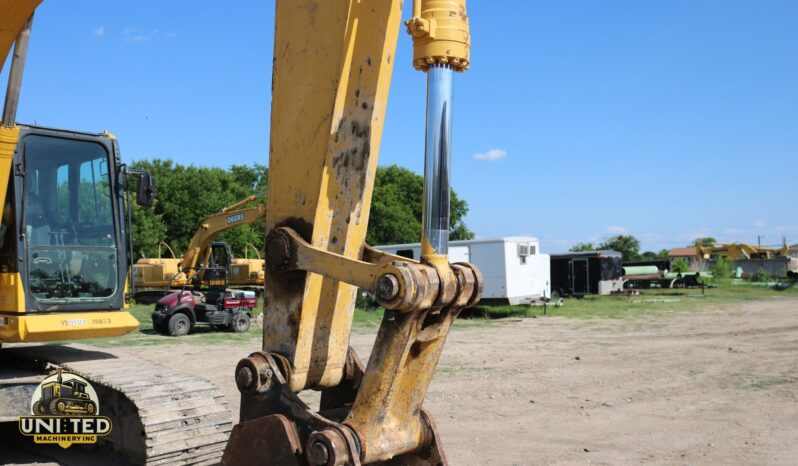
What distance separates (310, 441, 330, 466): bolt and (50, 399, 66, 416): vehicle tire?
369cm

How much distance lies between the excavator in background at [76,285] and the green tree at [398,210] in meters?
45.2

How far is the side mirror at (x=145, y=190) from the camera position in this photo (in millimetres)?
6430

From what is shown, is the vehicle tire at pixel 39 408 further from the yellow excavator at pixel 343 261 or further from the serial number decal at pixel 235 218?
the serial number decal at pixel 235 218

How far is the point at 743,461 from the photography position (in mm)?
6684

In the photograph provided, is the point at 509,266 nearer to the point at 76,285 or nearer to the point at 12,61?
the point at 76,285

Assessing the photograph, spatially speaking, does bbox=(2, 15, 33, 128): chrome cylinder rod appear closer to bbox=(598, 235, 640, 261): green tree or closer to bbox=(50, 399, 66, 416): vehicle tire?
bbox=(50, 399, 66, 416): vehicle tire

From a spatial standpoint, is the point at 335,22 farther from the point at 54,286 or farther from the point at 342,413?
the point at 54,286

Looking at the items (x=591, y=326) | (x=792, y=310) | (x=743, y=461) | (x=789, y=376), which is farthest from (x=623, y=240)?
(x=743, y=461)

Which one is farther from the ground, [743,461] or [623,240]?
[623,240]

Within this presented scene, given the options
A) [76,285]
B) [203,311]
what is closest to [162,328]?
[203,311]

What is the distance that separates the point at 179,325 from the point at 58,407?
42.2 feet

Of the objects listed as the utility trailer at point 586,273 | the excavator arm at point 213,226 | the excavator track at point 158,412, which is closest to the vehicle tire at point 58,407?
the excavator track at point 158,412

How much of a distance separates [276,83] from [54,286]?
3.62 metres

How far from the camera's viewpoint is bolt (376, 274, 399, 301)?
3.08m
